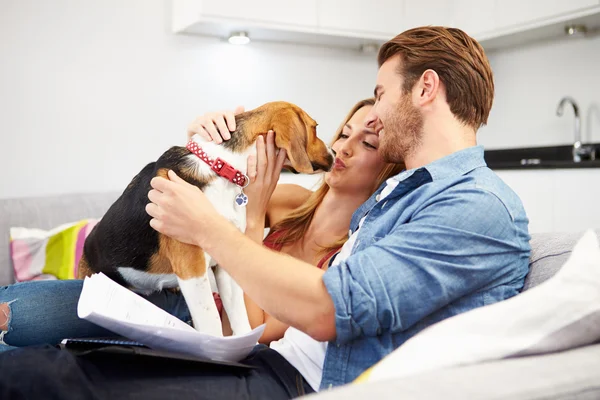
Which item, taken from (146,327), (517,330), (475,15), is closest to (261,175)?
(146,327)

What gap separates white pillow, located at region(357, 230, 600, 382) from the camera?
92 centimetres

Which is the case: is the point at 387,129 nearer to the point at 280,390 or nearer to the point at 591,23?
the point at 280,390

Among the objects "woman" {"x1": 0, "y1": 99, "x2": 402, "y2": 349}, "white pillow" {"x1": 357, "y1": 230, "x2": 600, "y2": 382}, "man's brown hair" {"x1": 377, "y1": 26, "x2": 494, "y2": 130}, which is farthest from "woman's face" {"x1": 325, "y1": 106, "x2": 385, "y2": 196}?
"white pillow" {"x1": 357, "y1": 230, "x2": 600, "y2": 382}

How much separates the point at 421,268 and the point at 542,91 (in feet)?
12.8

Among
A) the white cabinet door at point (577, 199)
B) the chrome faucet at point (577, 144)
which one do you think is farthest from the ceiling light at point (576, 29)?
the white cabinet door at point (577, 199)

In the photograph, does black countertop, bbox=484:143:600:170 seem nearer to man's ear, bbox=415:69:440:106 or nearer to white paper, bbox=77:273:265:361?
man's ear, bbox=415:69:440:106

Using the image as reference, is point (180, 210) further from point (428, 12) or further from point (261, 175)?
point (428, 12)

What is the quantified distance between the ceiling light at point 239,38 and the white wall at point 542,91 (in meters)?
1.97

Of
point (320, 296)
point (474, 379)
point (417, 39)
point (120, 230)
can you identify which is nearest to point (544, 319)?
point (474, 379)

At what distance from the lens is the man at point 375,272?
1.15 m

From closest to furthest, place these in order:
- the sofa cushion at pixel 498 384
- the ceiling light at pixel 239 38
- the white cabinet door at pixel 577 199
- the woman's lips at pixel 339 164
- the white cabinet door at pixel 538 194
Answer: the sofa cushion at pixel 498 384
the woman's lips at pixel 339 164
the white cabinet door at pixel 577 199
the white cabinet door at pixel 538 194
the ceiling light at pixel 239 38

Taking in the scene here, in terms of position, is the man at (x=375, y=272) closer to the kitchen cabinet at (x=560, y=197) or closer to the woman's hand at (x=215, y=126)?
the woman's hand at (x=215, y=126)

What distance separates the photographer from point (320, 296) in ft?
3.82

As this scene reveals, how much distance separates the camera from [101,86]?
395cm
